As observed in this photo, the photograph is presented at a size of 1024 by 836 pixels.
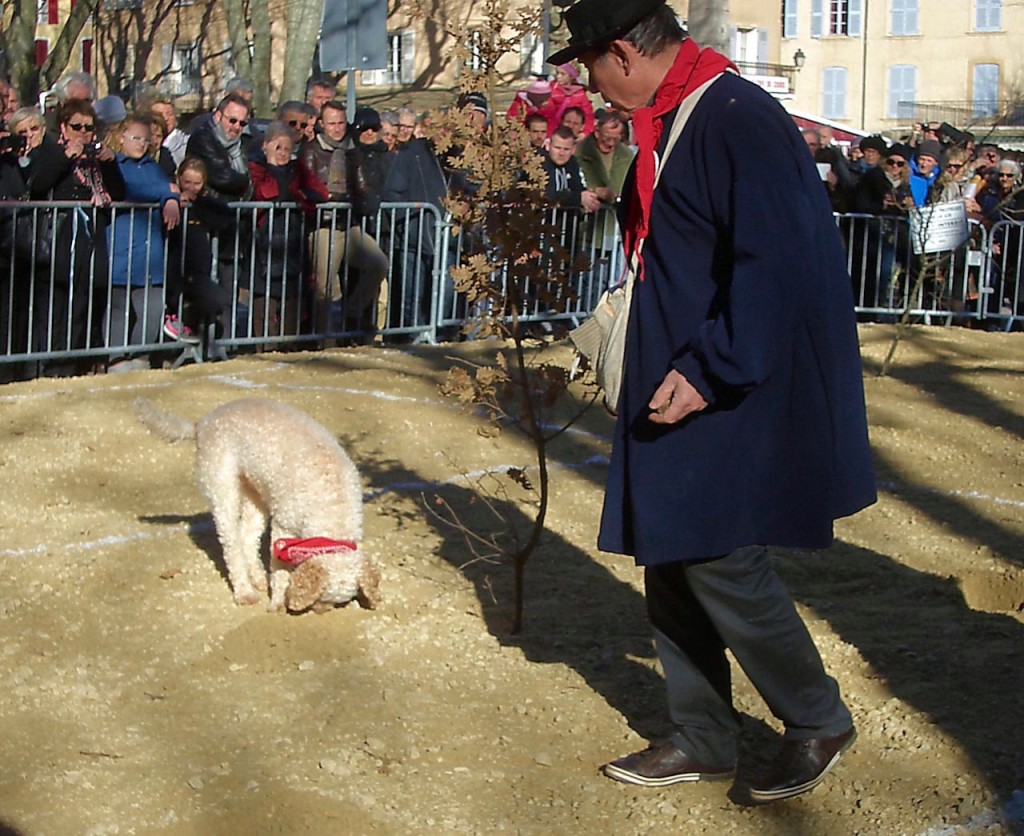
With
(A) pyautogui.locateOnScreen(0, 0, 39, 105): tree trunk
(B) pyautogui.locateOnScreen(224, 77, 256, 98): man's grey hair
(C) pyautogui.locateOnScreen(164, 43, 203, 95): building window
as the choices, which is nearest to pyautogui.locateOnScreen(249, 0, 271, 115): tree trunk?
(A) pyautogui.locateOnScreen(0, 0, 39, 105): tree trunk

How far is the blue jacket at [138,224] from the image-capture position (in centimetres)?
1031

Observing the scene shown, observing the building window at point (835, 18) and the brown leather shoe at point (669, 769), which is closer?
the brown leather shoe at point (669, 769)

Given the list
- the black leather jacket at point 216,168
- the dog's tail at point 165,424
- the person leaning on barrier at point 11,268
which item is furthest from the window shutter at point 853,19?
the dog's tail at point 165,424

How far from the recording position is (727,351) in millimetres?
3629

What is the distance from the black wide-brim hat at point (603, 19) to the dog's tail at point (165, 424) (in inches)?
130

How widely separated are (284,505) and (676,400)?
8.36 feet

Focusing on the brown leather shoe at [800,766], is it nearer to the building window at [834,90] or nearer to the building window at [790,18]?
the building window at [834,90]

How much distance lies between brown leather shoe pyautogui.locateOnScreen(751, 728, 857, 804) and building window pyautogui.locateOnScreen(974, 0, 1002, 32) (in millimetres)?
61985

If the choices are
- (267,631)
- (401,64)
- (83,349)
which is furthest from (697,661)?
(401,64)

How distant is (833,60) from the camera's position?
64.4 metres

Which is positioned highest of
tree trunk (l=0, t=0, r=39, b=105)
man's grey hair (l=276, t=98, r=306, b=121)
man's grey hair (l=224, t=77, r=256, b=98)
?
tree trunk (l=0, t=0, r=39, b=105)

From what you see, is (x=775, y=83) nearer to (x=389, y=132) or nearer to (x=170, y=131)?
(x=389, y=132)

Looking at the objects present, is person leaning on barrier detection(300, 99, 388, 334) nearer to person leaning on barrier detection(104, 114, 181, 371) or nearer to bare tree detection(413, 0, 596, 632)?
person leaning on barrier detection(104, 114, 181, 371)

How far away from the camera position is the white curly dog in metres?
5.75
